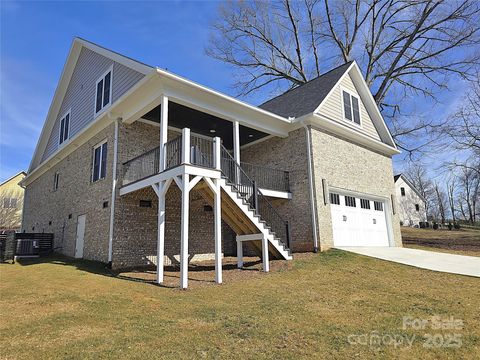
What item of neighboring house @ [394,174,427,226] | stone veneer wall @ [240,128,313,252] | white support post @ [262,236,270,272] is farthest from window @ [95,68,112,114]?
neighboring house @ [394,174,427,226]

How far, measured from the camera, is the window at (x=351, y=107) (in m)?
16.4

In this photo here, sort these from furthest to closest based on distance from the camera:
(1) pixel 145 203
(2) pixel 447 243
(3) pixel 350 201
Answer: (2) pixel 447 243
(3) pixel 350 201
(1) pixel 145 203

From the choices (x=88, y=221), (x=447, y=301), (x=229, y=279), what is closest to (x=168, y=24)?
(x=88, y=221)

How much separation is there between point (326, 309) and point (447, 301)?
2.61 metres

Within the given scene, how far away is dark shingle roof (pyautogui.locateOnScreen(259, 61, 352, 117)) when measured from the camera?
49.0 feet

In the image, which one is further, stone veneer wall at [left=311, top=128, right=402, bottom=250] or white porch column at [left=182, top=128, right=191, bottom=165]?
stone veneer wall at [left=311, top=128, right=402, bottom=250]

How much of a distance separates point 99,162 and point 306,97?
9557 mm

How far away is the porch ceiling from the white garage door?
4415mm

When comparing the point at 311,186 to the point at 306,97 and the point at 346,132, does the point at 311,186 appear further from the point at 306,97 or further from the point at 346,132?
the point at 306,97

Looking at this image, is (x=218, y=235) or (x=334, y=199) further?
(x=334, y=199)

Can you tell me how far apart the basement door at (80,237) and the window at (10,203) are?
109 ft

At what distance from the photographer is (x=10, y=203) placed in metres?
41.4

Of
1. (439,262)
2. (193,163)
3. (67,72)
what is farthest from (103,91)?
(439,262)

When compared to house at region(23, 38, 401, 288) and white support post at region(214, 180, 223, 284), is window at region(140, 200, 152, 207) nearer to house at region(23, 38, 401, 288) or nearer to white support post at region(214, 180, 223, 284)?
house at region(23, 38, 401, 288)
